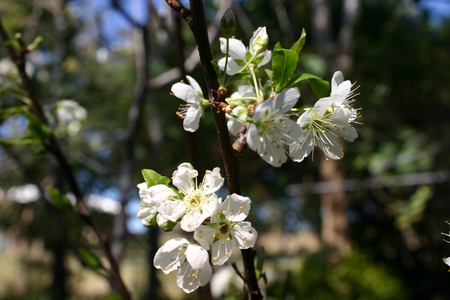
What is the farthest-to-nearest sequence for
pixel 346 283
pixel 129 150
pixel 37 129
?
1. pixel 346 283
2. pixel 129 150
3. pixel 37 129

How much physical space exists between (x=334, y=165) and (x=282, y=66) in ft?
9.98

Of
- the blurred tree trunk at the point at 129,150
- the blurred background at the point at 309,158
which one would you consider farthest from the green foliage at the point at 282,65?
the blurred background at the point at 309,158

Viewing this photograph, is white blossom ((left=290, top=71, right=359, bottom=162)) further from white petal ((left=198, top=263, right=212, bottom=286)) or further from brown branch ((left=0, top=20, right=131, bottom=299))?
brown branch ((left=0, top=20, right=131, bottom=299))

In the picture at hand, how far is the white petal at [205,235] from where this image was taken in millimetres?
431

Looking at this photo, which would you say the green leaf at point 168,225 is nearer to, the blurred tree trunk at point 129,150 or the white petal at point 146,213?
the white petal at point 146,213

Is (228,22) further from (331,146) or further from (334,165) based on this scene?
(334,165)

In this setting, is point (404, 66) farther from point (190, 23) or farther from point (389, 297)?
point (190, 23)

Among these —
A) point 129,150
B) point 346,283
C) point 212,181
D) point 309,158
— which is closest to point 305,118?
point 212,181

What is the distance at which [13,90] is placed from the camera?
80 cm

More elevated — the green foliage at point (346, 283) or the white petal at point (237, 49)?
the white petal at point (237, 49)

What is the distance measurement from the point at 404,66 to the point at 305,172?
1526 millimetres

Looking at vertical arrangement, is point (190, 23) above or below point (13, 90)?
above

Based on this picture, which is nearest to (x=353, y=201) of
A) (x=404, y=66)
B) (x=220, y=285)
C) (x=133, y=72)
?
(x=404, y=66)

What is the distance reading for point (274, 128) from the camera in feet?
1.51
